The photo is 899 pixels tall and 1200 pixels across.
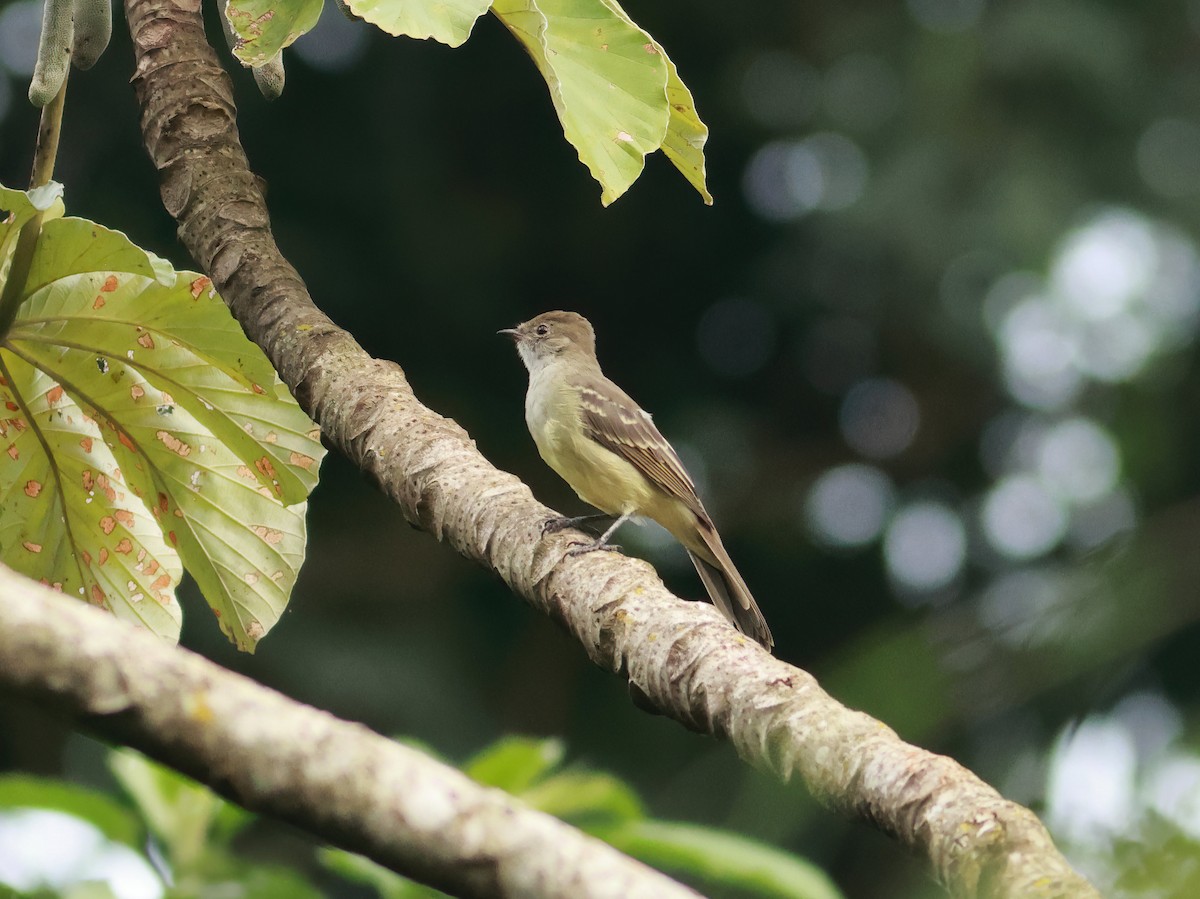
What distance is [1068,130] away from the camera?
1022 centimetres

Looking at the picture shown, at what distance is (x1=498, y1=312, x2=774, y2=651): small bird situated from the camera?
581 cm

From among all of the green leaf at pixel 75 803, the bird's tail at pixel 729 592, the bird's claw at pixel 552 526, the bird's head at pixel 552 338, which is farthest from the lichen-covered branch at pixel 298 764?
the bird's head at pixel 552 338

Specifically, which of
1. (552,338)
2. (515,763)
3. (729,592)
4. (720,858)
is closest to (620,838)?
(720,858)

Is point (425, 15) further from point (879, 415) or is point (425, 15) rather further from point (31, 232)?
point (879, 415)

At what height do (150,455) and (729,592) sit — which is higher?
(729,592)

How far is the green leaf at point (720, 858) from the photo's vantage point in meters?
Result: 2.33

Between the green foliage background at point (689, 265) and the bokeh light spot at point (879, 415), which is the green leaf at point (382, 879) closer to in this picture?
the green foliage background at point (689, 265)

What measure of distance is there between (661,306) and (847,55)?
251 centimetres

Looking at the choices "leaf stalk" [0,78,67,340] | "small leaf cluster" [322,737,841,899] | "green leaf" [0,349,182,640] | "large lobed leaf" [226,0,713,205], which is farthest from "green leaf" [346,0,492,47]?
"small leaf cluster" [322,737,841,899]

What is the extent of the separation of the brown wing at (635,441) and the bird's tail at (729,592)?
0.55ft

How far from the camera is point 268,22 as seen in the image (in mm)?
2838

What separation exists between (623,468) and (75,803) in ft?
11.9

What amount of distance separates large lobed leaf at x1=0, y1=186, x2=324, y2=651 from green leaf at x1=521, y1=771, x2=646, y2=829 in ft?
2.53

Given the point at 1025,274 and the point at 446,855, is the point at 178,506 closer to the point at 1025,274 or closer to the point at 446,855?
the point at 446,855
